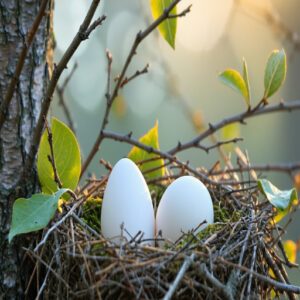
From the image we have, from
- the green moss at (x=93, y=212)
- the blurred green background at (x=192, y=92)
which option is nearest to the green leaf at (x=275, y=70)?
the green moss at (x=93, y=212)

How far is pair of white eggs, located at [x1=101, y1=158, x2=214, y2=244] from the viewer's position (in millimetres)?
868

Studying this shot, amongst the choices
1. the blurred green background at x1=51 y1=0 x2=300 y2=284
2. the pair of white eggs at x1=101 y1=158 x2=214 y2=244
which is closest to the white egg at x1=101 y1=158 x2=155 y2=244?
the pair of white eggs at x1=101 y1=158 x2=214 y2=244

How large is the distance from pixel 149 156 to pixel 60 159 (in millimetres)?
223

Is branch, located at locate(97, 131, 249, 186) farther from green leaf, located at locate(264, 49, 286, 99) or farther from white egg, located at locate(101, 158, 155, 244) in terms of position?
green leaf, located at locate(264, 49, 286, 99)

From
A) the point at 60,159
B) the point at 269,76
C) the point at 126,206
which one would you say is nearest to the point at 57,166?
the point at 60,159

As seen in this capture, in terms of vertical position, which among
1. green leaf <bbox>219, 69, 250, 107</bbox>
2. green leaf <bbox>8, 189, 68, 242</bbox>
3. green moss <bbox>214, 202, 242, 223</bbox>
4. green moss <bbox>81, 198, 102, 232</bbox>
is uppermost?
green leaf <bbox>219, 69, 250, 107</bbox>

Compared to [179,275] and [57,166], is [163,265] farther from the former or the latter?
[57,166]

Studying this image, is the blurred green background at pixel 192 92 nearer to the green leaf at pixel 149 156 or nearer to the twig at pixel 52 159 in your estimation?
the green leaf at pixel 149 156

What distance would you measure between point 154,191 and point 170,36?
0.29m

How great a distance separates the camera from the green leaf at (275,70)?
96 cm

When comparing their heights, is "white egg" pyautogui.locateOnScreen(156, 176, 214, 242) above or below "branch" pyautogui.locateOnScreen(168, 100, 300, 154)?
below

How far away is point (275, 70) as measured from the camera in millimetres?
963

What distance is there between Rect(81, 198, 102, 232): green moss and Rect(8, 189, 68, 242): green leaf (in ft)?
0.52

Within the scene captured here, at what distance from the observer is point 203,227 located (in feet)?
2.94
